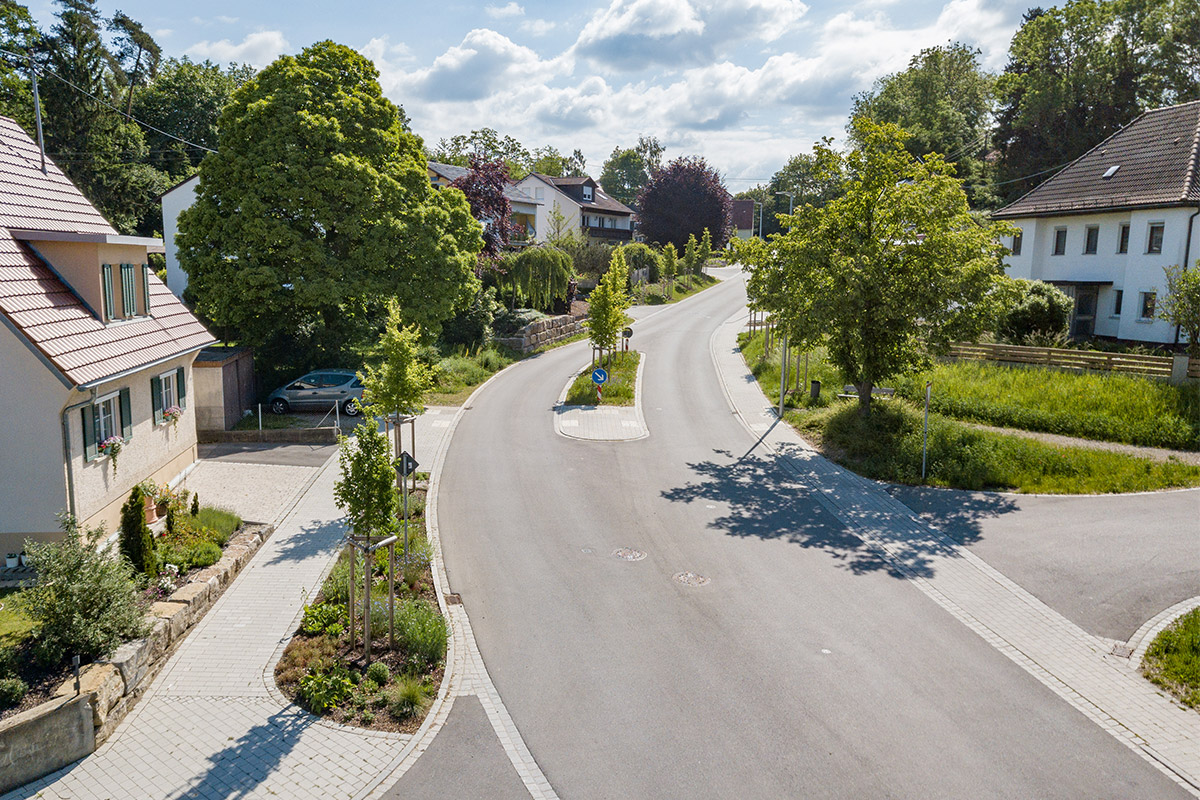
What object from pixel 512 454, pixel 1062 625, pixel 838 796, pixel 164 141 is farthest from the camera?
pixel 164 141

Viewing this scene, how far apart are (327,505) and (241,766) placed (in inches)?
366

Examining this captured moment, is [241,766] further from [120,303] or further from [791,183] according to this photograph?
[791,183]

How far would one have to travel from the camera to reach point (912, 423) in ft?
74.4

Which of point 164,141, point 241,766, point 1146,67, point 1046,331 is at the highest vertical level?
point 1146,67

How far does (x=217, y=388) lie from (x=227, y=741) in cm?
1629

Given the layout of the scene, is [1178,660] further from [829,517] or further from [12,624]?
[12,624]

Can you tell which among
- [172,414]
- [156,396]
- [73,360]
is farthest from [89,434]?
[172,414]

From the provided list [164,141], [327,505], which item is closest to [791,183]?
[164,141]

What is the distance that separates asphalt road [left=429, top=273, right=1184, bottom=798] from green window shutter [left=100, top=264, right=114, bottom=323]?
7.73 m

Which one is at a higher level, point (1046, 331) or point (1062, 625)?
point (1046, 331)

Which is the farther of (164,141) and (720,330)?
(164,141)

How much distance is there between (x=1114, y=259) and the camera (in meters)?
32.8

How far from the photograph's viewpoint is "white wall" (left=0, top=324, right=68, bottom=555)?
41.8ft

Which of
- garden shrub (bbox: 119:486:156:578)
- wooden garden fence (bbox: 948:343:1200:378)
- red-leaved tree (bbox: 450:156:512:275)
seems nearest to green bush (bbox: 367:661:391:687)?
garden shrub (bbox: 119:486:156:578)
